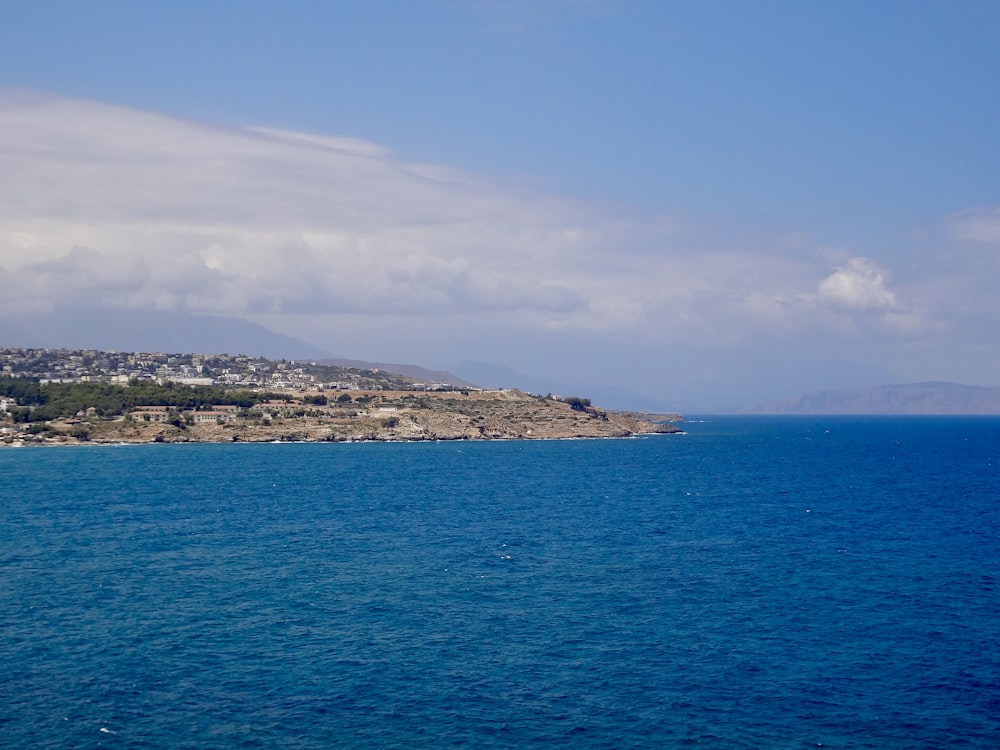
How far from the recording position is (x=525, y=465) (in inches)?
4990

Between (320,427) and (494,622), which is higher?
(320,427)

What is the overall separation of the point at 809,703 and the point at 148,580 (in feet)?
112

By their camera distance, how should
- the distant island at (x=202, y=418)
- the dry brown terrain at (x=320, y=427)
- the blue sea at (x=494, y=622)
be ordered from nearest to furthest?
the blue sea at (x=494, y=622), the dry brown terrain at (x=320, y=427), the distant island at (x=202, y=418)

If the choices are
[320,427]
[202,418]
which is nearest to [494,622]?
[320,427]

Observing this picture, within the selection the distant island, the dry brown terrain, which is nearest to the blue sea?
the dry brown terrain

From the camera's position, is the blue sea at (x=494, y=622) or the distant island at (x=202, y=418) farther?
the distant island at (x=202, y=418)

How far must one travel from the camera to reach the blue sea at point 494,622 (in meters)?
29.5

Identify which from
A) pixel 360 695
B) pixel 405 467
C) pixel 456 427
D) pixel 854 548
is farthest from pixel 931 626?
pixel 456 427

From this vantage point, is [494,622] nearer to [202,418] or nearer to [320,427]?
[320,427]

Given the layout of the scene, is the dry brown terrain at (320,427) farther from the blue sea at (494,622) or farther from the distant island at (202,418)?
the blue sea at (494,622)

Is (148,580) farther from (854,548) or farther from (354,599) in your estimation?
(854,548)

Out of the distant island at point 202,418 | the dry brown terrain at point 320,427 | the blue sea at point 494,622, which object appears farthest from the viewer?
the distant island at point 202,418

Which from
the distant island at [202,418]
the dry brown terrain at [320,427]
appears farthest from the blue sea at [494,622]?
the distant island at [202,418]

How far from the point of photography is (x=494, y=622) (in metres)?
40.5
